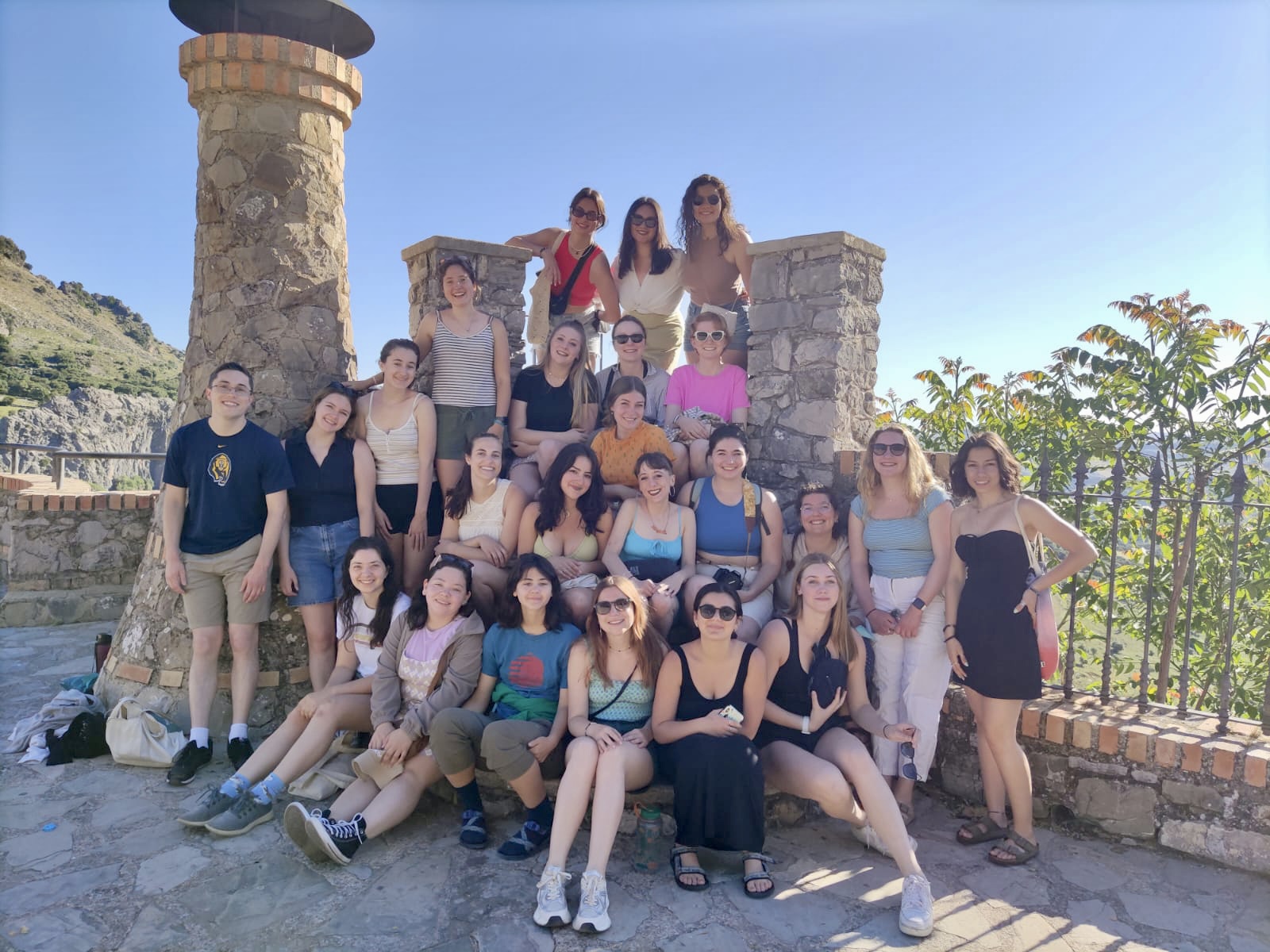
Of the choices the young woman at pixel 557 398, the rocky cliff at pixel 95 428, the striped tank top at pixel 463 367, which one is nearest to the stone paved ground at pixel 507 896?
the young woman at pixel 557 398

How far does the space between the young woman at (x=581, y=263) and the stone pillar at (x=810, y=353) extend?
102 cm

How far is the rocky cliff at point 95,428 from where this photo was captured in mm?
25094

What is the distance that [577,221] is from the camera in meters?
5.09

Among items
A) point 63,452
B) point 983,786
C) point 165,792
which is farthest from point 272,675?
point 63,452

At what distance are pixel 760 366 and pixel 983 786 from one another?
8.27 feet

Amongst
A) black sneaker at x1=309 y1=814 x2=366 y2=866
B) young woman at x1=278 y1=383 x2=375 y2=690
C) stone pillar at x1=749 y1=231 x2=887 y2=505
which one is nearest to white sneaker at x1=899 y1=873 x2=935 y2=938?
black sneaker at x1=309 y1=814 x2=366 y2=866

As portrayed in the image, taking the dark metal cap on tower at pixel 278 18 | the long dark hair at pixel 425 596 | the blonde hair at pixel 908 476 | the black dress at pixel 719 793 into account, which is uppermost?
the dark metal cap on tower at pixel 278 18

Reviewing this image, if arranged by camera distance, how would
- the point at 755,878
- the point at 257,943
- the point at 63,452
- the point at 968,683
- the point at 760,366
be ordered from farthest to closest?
the point at 63,452 < the point at 760,366 < the point at 968,683 < the point at 755,878 < the point at 257,943

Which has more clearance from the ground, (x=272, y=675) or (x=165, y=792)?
(x=272, y=675)

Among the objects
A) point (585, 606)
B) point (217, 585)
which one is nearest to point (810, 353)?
point (585, 606)

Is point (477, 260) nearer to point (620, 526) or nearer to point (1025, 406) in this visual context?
point (620, 526)

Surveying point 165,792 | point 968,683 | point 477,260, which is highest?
point 477,260

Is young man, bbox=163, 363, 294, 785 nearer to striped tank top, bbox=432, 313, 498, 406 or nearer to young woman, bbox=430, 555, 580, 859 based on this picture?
striped tank top, bbox=432, 313, 498, 406

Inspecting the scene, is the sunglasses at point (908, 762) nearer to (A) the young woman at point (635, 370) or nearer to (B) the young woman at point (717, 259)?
(A) the young woman at point (635, 370)
